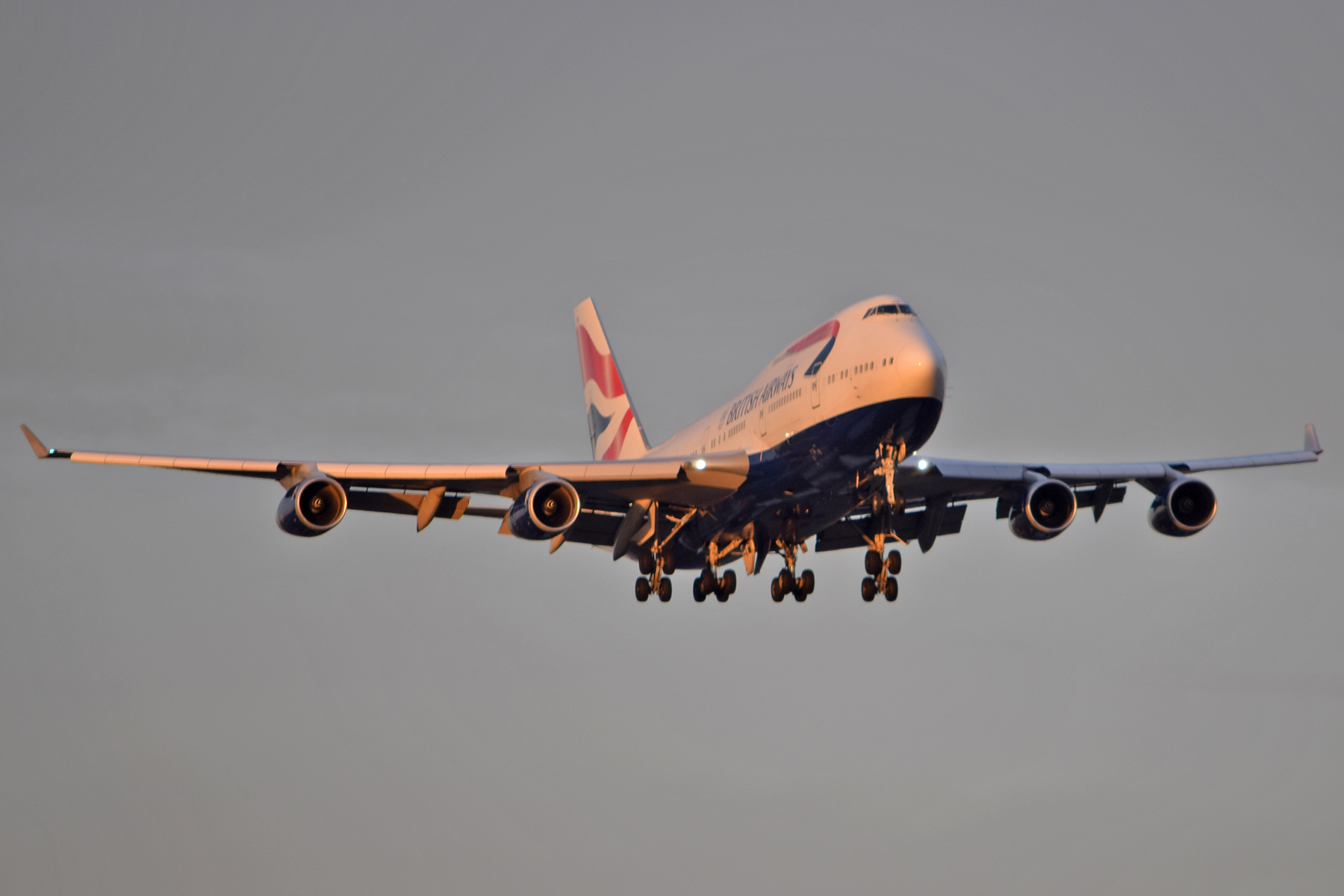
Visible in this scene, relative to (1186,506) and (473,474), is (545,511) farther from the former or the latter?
(1186,506)

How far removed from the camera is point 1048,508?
42.2 meters

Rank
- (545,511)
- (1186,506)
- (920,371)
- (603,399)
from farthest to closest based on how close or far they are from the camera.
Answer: (603,399) < (1186,506) < (545,511) < (920,371)

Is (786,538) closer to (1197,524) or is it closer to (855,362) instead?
(855,362)

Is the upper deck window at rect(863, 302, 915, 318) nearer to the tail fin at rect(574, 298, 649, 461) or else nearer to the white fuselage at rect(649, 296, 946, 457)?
the white fuselage at rect(649, 296, 946, 457)

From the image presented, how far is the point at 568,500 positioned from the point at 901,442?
9226 mm

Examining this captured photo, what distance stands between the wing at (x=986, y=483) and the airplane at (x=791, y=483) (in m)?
0.06

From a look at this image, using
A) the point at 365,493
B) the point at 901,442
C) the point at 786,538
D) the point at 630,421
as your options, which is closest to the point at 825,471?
the point at 901,442

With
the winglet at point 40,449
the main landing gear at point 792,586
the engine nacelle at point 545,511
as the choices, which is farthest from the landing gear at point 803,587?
the winglet at point 40,449

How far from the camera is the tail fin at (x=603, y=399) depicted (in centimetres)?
5903

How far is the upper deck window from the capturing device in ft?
119

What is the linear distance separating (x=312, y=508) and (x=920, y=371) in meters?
16.3

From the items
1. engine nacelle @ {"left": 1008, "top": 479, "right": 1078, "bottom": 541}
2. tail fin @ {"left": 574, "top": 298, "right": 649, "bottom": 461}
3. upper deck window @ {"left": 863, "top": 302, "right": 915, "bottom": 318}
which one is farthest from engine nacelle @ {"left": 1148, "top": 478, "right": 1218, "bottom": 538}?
tail fin @ {"left": 574, "top": 298, "right": 649, "bottom": 461}

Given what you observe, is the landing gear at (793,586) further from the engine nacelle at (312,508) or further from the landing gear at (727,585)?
the engine nacelle at (312,508)

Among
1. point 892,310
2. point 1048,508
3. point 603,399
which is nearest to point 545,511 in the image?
point 892,310
